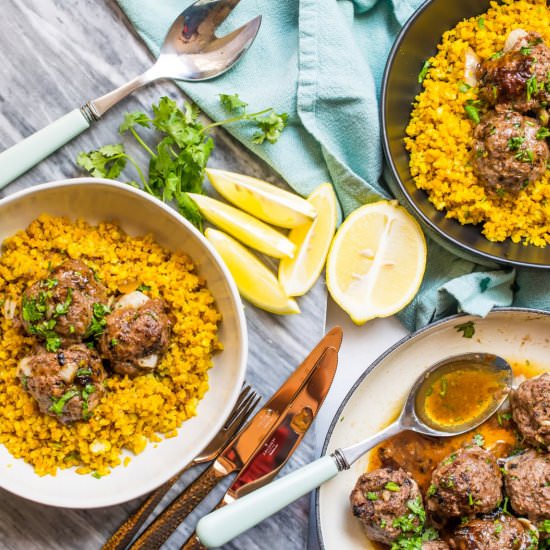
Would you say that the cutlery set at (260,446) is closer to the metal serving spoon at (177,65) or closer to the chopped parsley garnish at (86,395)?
the chopped parsley garnish at (86,395)

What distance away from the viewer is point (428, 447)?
331 centimetres

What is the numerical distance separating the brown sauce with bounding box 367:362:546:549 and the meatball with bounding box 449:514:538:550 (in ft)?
0.88

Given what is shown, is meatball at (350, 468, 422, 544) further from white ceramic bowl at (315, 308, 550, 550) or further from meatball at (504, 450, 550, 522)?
meatball at (504, 450, 550, 522)

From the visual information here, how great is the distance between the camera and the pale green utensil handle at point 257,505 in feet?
9.26

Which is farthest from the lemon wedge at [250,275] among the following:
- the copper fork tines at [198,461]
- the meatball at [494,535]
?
the meatball at [494,535]

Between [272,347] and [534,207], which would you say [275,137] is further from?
[534,207]

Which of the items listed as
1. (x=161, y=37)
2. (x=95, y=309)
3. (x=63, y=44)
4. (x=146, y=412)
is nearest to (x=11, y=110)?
(x=63, y=44)

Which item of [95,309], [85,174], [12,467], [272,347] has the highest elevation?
[85,174]

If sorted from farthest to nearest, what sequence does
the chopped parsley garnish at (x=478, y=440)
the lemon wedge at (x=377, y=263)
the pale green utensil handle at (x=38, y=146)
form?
the chopped parsley garnish at (x=478, y=440), the lemon wedge at (x=377, y=263), the pale green utensil handle at (x=38, y=146)

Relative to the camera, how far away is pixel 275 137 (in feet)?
10.2

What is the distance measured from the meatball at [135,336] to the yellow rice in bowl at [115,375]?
0.08 metres

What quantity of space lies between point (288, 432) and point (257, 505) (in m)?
0.36

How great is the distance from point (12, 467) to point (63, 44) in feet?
5.79

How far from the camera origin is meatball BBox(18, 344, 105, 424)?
2.62m
